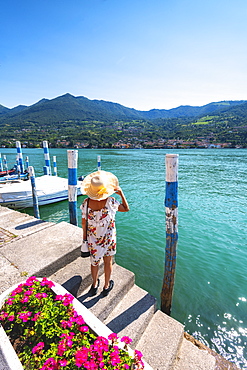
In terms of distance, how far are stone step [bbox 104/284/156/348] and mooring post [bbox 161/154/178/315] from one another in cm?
75

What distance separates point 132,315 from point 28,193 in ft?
34.3

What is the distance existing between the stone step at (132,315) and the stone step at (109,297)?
0.29 ft

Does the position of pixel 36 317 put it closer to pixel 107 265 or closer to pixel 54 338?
pixel 54 338

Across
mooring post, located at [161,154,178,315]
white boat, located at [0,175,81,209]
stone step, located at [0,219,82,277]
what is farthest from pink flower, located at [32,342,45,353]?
white boat, located at [0,175,81,209]

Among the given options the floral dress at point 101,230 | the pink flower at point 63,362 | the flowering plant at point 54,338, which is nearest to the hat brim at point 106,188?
the floral dress at point 101,230

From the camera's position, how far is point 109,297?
304 cm

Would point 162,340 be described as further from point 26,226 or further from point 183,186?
point 183,186

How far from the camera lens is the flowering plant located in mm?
1700

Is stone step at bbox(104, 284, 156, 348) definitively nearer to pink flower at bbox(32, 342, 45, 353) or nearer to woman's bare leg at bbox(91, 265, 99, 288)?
woman's bare leg at bbox(91, 265, 99, 288)

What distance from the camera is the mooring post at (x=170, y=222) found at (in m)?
3.33

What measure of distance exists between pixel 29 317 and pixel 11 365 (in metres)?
0.49

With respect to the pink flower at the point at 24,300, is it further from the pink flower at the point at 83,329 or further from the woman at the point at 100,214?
the woman at the point at 100,214

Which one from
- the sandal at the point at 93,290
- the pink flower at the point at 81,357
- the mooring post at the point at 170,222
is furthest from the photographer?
the mooring post at the point at 170,222

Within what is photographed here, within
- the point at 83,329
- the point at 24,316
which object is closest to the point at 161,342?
the point at 83,329
